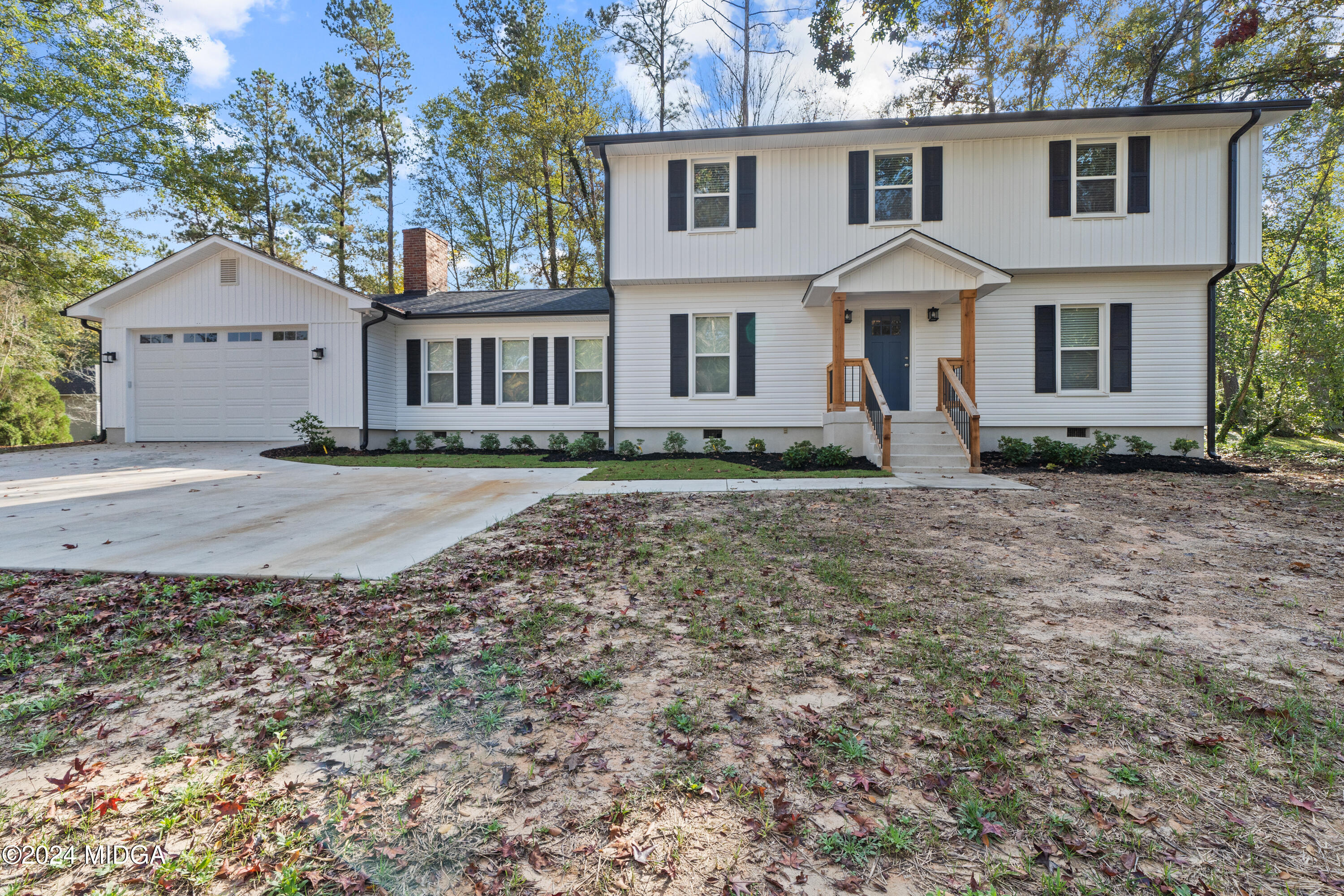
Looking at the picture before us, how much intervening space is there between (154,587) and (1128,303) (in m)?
14.3

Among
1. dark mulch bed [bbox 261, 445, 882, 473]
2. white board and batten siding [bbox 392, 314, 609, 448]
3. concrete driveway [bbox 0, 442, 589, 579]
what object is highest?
white board and batten siding [bbox 392, 314, 609, 448]

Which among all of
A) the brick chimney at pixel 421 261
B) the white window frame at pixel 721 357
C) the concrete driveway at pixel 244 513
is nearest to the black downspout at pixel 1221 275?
the white window frame at pixel 721 357

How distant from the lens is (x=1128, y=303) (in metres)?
11.1

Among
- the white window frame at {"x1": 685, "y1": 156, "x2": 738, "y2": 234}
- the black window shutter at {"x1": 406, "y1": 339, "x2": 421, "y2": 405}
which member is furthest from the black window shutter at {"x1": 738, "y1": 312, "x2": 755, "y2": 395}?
Answer: the black window shutter at {"x1": 406, "y1": 339, "x2": 421, "y2": 405}

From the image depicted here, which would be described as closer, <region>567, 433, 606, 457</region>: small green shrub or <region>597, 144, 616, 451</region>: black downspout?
<region>597, 144, 616, 451</region>: black downspout

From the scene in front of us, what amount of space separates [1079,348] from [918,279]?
12.3 ft

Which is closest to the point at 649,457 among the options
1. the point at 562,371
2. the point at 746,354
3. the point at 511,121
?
the point at 746,354

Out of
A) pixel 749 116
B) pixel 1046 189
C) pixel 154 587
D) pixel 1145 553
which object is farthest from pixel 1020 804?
pixel 749 116

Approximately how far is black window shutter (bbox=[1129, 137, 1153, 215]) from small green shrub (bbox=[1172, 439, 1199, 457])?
4.20 metres

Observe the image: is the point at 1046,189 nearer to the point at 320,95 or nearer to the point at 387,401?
the point at 387,401

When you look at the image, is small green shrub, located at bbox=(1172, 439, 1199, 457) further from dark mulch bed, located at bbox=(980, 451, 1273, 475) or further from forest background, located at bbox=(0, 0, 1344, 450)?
forest background, located at bbox=(0, 0, 1344, 450)

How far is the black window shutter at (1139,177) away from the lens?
10.7m

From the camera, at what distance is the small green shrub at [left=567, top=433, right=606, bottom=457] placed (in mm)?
11789

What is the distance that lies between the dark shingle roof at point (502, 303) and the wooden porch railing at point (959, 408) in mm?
6489
